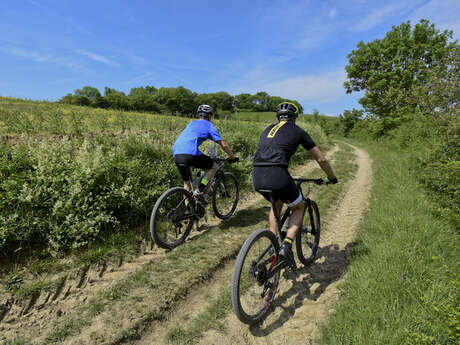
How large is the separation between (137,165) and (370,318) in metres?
5.20

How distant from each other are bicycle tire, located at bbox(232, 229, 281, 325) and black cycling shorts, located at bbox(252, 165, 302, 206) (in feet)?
1.85

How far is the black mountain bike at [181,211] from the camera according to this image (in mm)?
4245

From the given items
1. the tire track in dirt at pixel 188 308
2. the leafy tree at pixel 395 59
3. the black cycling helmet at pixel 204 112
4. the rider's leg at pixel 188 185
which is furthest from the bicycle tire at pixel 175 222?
the leafy tree at pixel 395 59

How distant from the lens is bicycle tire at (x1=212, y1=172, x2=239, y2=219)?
18.8 feet

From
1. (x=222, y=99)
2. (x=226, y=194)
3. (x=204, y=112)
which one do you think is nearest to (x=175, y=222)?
(x=226, y=194)

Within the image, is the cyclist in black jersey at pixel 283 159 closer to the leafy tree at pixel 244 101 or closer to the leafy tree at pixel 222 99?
the leafy tree at pixel 222 99

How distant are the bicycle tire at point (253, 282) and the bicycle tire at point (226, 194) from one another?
2.67m

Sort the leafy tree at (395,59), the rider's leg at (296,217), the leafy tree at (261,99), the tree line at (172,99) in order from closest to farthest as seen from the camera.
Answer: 1. the rider's leg at (296,217)
2. the leafy tree at (395,59)
3. the tree line at (172,99)
4. the leafy tree at (261,99)

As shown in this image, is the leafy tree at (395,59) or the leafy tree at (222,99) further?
the leafy tree at (222,99)

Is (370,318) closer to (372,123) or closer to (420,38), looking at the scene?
(372,123)

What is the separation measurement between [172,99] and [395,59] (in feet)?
187

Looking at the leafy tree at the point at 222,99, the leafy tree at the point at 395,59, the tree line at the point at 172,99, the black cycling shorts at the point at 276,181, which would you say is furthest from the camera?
the leafy tree at the point at 222,99

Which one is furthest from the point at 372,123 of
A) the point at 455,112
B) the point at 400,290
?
the point at 400,290

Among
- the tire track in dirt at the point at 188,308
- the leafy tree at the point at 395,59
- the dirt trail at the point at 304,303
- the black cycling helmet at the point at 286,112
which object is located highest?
the leafy tree at the point at 395,59
